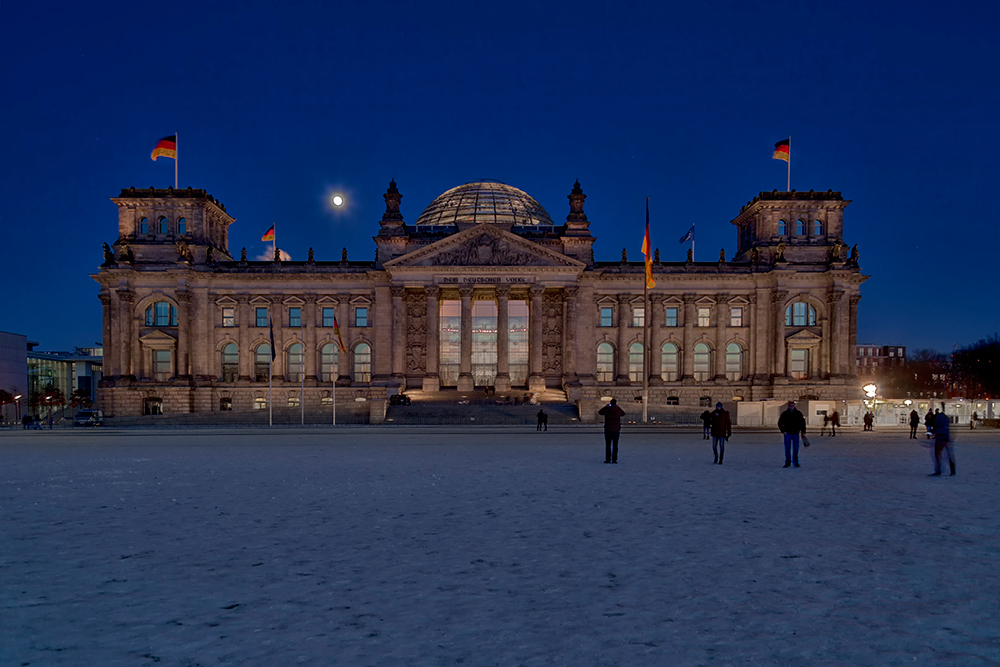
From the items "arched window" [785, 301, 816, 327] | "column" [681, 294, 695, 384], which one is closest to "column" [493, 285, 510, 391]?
"column" [681, 294, 695, 384]

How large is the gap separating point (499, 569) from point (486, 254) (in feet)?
183

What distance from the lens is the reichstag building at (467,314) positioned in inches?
2501

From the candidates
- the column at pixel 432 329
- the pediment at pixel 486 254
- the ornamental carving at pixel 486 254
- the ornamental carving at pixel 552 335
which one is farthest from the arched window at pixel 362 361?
the ornamental carving at pixel 552 335

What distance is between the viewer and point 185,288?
6462cm

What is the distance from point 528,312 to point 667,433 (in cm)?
3272

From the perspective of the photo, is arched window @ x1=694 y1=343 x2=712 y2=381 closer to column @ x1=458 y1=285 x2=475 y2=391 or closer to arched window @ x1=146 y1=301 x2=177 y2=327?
column @ x1=458 y1=285 x2=475 y2=391

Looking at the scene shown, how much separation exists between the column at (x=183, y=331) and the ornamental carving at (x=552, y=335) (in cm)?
3774

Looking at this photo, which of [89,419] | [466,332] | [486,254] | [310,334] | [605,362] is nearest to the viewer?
[89,419]

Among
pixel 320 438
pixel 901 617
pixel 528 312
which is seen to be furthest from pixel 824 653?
pixel 528 312

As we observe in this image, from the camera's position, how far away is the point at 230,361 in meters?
67.4

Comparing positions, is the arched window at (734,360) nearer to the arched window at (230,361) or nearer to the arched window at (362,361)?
the arched window at (362,361)

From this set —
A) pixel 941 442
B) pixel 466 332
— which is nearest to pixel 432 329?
pixel 466 332

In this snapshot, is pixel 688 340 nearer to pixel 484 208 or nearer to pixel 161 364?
pixel 484 208

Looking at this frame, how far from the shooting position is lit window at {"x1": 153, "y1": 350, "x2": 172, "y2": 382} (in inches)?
2596
